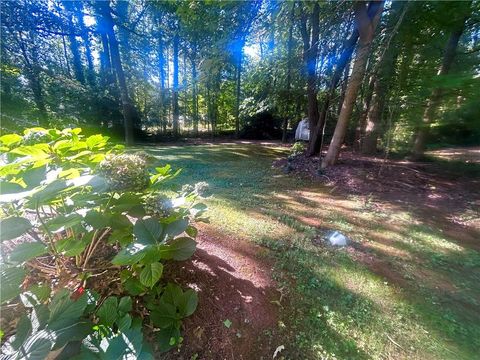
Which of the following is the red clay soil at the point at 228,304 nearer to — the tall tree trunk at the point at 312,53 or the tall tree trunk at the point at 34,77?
the tall tree trunk at the point at 312,53

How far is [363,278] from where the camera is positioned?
2.11 metres

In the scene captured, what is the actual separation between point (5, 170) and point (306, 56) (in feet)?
20.4

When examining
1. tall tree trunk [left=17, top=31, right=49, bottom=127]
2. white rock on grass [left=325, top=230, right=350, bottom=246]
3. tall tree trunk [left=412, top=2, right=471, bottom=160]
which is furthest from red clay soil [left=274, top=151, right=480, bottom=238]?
tall tree trunk [left=17, top=31, right=49, bottom=127]

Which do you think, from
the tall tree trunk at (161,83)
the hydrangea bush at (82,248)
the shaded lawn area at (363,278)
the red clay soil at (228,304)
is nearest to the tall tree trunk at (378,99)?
the shaded lawn area at (363,278)

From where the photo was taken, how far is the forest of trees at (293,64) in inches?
159

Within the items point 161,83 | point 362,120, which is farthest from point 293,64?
point 161,83

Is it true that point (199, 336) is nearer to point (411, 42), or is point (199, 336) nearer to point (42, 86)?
point (411, 42)

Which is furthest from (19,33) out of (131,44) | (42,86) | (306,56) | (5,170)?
(5,170)

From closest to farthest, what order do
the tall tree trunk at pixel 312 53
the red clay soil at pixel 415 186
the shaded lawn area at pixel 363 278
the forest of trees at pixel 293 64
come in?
the shaded lawn area at pixel 363 278 → the red clay soil at pixel 415 186 → the forest of trees at pixel 293 64 → the tall tree trunk at pixel 312 53

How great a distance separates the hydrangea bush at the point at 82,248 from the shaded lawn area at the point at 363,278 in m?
0.81

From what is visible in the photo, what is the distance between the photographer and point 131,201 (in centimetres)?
113

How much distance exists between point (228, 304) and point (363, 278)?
130cm

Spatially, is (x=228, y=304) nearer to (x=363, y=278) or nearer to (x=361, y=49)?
(x=363, y=278)

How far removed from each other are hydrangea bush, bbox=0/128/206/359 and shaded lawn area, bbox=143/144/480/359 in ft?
2.66
